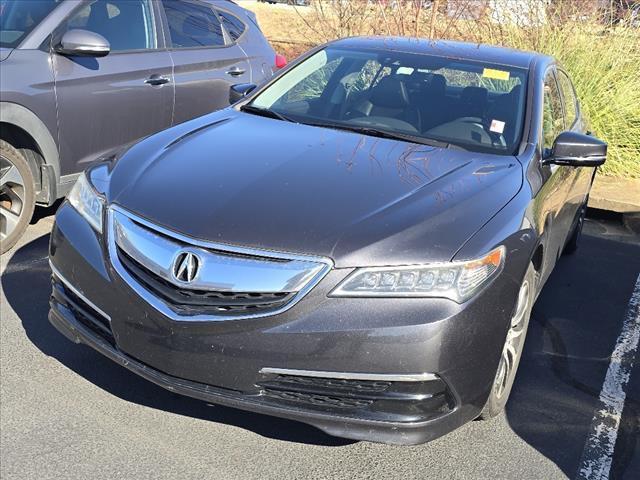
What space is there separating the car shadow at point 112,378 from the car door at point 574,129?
2.27m

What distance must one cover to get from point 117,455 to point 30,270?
2.02 meters

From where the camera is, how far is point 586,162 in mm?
3996

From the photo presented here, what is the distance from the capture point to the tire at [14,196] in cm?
478

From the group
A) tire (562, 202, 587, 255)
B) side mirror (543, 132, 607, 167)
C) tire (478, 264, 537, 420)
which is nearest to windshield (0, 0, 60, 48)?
side mirror (543, 132, 607, 167)

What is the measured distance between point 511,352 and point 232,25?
14.9ft

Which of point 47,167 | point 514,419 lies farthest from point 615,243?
point 47,167

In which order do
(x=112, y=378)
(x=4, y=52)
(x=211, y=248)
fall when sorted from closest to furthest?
(x=211, y=248) → (x=112, y=378) → (x=4, y=52)

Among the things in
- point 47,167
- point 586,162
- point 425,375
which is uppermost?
point 586,162

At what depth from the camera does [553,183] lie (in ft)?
13.4

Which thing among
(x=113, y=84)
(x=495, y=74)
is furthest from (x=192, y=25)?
(x=495, y=74)

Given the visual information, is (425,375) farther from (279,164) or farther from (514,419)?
(279,164)

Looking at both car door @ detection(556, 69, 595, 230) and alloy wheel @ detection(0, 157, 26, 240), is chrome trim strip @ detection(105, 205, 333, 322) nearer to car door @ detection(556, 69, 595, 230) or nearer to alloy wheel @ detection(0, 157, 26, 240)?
alloy wheel @ detection(0, 157, 26, 240)

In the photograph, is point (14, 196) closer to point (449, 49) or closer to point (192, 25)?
point (192, 25)

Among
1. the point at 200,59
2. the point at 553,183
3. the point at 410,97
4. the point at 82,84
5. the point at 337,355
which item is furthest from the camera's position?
the point at 200,59
